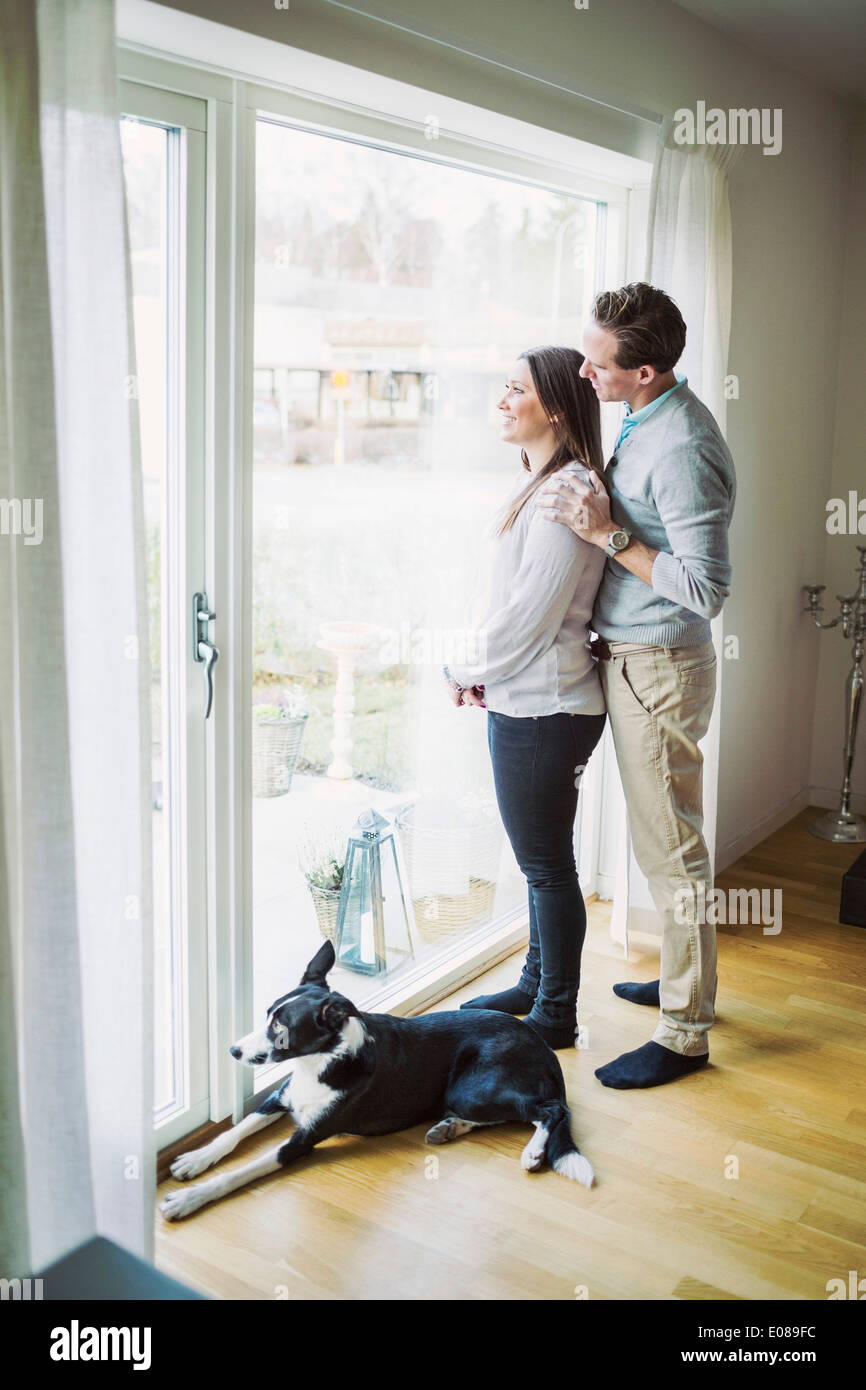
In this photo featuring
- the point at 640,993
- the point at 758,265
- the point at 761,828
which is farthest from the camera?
the point at 761,828

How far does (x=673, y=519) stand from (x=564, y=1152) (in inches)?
50.2

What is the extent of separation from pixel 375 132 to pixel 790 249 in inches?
76.9

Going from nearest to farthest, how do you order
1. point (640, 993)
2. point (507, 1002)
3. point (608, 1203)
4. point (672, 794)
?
point (608, 1203) < point (672, 794) < point (507, 1002) < point (640, 993)

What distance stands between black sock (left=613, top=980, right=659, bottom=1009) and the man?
22 cm

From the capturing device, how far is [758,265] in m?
3.71

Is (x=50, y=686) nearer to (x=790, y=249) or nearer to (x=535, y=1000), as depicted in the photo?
(x=535, y=1000)

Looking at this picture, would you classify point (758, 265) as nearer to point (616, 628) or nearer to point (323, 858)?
point (616, 628)

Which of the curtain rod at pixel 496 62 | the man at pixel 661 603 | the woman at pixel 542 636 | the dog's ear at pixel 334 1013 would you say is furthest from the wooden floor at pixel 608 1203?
the curtain rod at pixel 496 62

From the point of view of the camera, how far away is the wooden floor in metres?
2.01

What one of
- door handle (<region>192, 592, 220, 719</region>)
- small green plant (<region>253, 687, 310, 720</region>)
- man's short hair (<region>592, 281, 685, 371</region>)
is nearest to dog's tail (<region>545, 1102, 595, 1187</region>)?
small green plant (<region>253, 687, 310, 720</region>)

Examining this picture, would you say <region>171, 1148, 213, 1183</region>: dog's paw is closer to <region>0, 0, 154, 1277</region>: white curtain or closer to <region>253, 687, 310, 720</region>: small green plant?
<region>0, 0, 154, 1277</region>: white curtain

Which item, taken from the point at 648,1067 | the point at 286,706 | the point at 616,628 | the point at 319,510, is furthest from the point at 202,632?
the point at 648,1067

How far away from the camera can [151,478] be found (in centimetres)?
215

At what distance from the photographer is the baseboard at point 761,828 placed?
13.3 feet
